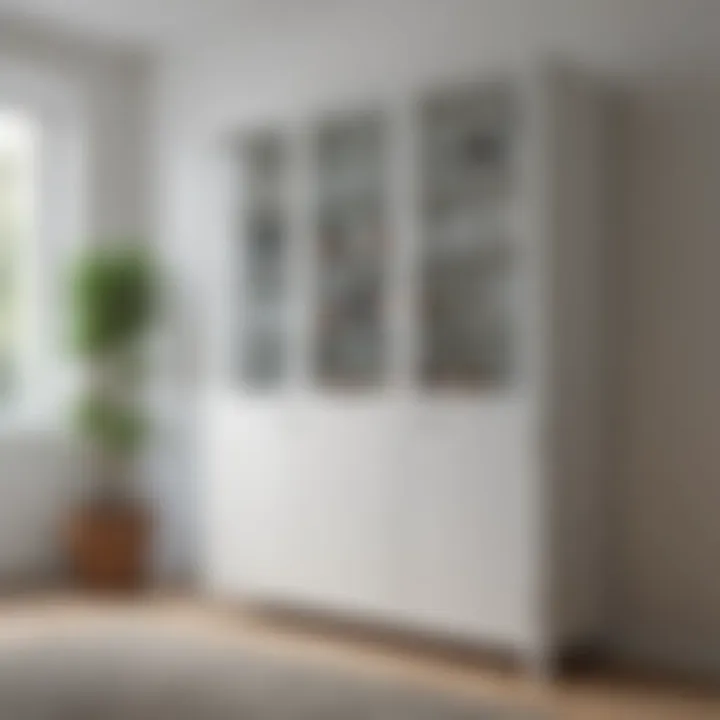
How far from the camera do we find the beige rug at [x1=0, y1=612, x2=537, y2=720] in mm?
2920

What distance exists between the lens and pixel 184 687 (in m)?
3.18

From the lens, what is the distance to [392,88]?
169 inches

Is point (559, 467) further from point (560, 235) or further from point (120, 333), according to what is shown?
point (120, 333)

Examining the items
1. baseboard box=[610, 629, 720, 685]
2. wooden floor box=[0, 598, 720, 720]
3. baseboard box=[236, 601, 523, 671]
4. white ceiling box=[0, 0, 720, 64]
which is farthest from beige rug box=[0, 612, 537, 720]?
white ceiling box=[0, 0, 720, 64]

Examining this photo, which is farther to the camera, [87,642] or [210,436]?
[210,436]

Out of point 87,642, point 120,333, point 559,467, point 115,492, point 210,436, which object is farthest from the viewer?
point 115,492

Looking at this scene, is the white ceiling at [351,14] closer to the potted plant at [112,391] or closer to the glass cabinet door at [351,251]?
the glass cabinet door at [351,251]

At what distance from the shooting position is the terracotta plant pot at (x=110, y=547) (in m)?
4.84

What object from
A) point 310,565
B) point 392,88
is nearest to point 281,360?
point 310,565

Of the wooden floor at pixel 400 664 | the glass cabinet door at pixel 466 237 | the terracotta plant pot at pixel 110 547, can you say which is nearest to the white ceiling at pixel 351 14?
the glass cabinet door at pixel 466 237

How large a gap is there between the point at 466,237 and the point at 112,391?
2.04 metres

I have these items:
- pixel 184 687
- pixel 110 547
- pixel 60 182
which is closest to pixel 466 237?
pixel 184 687

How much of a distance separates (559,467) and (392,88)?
64.8 inches

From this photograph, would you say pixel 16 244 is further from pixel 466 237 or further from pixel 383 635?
pixel 383 635
